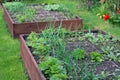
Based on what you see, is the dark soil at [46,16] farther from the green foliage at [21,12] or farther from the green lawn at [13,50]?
the green lawn at [13,50]

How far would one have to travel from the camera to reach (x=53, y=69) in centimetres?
333

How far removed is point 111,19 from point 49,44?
9.14ft

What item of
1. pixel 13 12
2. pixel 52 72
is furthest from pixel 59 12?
pixel 52 72

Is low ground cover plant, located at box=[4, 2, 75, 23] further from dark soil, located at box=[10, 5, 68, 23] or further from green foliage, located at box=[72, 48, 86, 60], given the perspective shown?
green foliage, located at box=[72, 48, 86, 60]

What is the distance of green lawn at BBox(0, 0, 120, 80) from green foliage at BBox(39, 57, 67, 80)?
735 mm

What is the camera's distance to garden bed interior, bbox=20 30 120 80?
3526 mm

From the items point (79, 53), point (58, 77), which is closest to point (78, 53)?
point (79, 53)

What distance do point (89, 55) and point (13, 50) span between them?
1597mm

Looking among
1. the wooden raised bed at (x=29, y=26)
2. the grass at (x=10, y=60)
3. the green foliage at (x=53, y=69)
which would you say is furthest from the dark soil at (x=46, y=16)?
the green foliage at (x=53, y=69)

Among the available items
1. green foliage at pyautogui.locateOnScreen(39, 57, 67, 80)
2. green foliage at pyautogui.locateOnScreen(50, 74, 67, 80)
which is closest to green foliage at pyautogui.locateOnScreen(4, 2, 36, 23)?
green foliage at pyautogui.locateOnScreen(39, 57, 67, 80)

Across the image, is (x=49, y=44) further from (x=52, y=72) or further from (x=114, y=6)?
(x=114, y=6)

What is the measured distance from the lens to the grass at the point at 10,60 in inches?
164

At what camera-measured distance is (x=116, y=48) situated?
4.28m

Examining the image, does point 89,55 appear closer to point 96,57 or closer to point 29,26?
point 96,57
